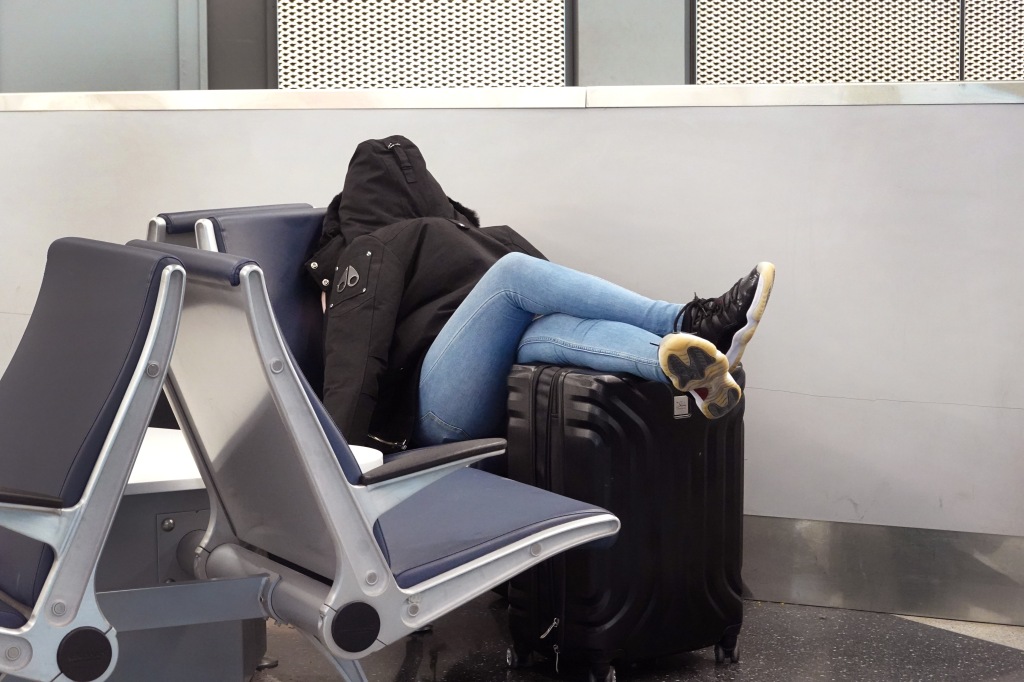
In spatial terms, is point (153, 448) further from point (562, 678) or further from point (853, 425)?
point (853, 425)

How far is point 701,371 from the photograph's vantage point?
1909 millimetres

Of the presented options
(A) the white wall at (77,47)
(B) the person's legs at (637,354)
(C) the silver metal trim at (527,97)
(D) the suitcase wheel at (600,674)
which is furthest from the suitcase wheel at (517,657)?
(A) the white wall at (77,47)

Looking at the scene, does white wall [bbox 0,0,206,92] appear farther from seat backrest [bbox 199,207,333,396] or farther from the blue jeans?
the blue jeans

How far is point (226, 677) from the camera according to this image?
1.85 meters

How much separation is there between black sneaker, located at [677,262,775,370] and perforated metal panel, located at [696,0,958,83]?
4.59ft

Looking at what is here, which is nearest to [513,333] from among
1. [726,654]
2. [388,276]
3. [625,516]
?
[388,276]

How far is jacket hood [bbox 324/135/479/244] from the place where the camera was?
249 centimetres

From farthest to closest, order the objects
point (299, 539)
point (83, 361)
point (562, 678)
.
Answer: point (562, 678), point (299, 539), point (83, 361)

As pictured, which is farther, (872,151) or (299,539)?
(872,151)

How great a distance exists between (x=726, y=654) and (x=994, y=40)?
2071 mm

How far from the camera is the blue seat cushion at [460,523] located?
4.73 feet

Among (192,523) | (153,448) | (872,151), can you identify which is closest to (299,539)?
(192,523)

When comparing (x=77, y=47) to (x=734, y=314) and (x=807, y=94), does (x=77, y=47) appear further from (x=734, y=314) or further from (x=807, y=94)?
(x=734, y=314)

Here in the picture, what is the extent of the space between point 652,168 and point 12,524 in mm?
1926
